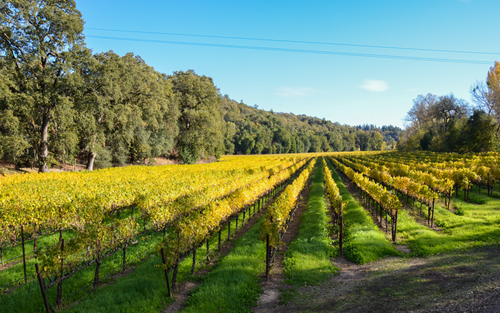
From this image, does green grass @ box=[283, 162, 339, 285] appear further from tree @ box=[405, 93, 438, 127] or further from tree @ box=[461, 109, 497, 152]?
tree @ box=[405, 93, 438, 127]

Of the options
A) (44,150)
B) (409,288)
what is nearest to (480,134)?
(409,288)

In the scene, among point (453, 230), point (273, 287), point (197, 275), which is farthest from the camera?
point (453, 230)

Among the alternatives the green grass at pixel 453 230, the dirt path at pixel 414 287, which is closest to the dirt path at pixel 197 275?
the dirt path at pixel 414 287

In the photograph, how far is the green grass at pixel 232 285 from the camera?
7.04 metres

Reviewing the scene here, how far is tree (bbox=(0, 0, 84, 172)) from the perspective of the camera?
1039 inches

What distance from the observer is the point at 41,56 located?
1111 inches

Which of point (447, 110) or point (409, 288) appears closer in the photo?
point (409, 288)

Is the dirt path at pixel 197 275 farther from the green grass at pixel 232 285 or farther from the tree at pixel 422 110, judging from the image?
the tree at pixel 422 110

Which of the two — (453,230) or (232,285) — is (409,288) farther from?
(453,230)

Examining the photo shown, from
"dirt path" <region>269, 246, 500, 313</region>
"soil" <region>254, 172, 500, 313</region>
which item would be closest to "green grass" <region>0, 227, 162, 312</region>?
"soil" <region>254, 172, 500, 313</region>

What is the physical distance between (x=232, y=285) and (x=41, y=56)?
114ft

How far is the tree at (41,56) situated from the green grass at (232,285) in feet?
95.6

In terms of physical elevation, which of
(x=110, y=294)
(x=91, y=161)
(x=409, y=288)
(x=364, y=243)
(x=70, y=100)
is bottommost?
(x=110, y=294)

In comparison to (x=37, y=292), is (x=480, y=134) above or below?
above
